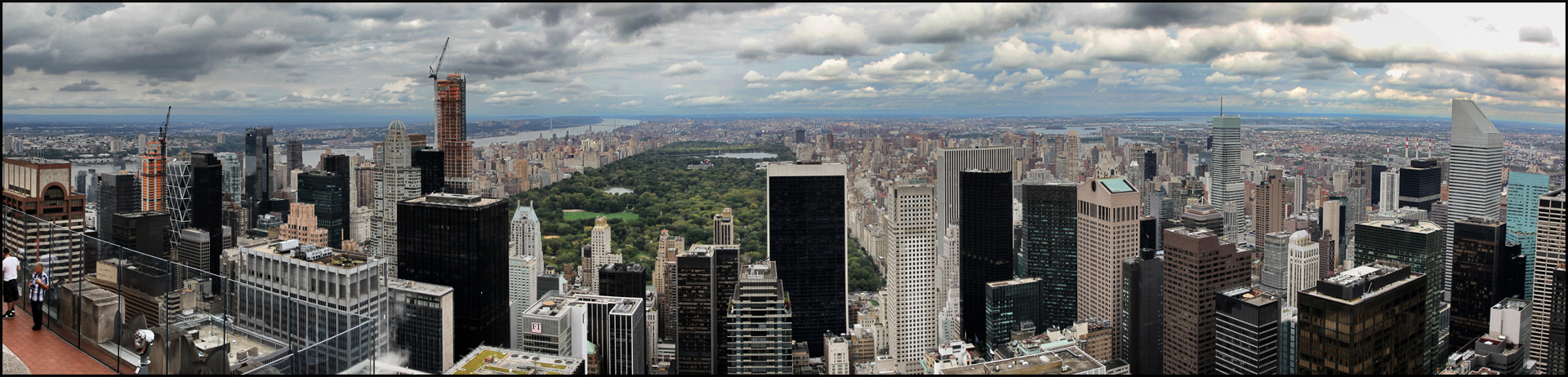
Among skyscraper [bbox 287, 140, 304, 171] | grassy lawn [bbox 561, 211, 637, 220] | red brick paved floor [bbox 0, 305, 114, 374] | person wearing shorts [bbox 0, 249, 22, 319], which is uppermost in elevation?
skyscraper [bbox 287, 140, 304, 171]

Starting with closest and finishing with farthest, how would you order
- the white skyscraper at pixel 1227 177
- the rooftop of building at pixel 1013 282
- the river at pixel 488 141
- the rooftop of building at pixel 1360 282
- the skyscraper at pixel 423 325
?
the rooftop of building at pixel 1360 282 → the skyscraper at pixel 423 325 → the river at pixel 488 141 → the rooftop of building at pixel 1013 282 → the white skyscraper at pixel 1227 177

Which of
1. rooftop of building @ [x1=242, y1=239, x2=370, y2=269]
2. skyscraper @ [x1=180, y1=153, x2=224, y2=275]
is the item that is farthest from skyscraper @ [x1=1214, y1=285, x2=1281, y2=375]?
skyscraper @ [x1=180, y1=153, x2=224, y2=275]

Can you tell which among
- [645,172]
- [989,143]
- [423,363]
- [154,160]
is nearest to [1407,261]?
[989,143]

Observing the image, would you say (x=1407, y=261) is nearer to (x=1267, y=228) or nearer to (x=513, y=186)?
(x=1267, y=228)

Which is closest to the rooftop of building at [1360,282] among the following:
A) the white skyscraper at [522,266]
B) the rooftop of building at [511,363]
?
the rooftop of building at [511,363]

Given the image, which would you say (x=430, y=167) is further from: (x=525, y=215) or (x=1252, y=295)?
(x=1252, y=295)

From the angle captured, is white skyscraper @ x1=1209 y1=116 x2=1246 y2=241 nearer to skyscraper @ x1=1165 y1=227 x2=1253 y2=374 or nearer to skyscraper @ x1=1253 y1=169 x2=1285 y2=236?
skyscraper @ x1=1253 y1=169 x2=1285 y2=236

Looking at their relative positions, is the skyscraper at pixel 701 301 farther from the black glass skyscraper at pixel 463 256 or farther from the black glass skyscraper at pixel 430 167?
the black glass skyscraper at pixel 430 167
